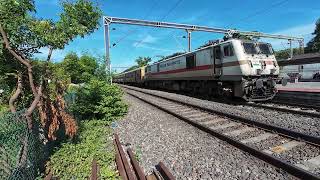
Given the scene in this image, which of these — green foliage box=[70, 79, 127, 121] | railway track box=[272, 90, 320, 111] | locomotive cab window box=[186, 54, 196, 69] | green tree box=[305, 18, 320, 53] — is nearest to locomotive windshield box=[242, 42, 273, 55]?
railway track box=[272, 90, 320, 111]

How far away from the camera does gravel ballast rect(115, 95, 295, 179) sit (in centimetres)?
559

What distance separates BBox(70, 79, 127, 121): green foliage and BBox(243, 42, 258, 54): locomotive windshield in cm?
641

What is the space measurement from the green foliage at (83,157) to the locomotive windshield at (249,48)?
8735 millimetres

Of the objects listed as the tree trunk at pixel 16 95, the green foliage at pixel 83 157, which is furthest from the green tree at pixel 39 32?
the green foliage at pixel 83 157

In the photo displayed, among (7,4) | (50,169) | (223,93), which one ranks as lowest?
(50,169)

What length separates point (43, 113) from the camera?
6754mm

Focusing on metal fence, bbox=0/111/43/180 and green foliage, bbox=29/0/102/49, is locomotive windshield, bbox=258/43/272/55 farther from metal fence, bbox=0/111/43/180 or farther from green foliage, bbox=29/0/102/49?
metal fence, bbox=0/111/43/180

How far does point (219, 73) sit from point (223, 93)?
43.8 inches

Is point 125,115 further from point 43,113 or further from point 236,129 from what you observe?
point 43,113

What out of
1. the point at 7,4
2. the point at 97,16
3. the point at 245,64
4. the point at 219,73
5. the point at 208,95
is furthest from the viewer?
the point at 208,95

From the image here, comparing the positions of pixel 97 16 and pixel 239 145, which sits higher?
pixel 97 16

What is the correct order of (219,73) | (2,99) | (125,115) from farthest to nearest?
(219,73) → (125,115) → (2,99)

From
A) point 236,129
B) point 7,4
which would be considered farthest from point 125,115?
point 7,4

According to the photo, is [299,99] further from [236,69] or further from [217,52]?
[217,52]
